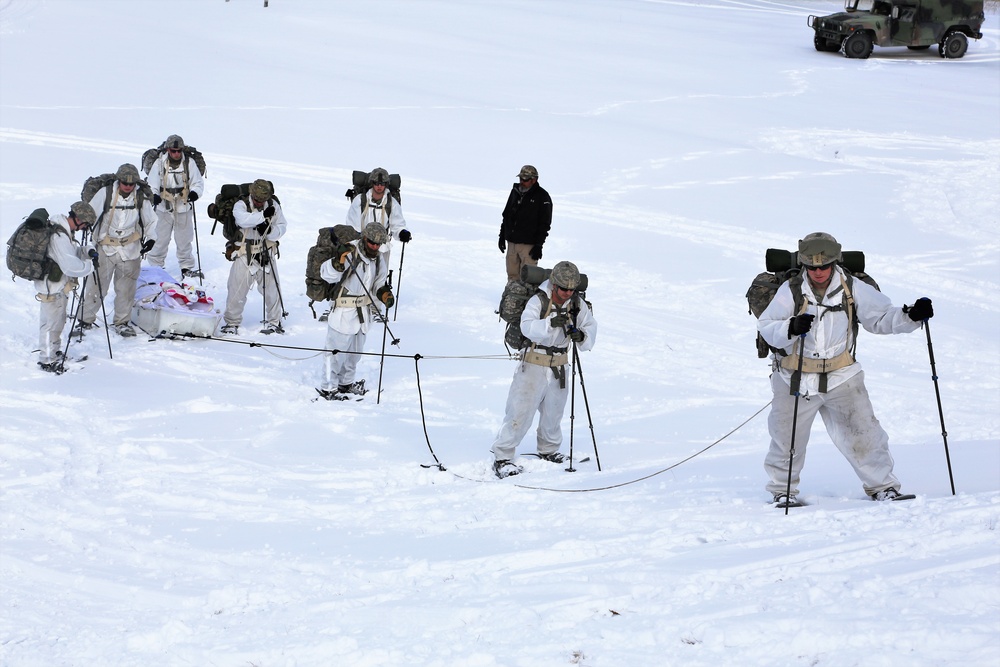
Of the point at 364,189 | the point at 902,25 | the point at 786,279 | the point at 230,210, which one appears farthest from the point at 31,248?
the point at 902,25

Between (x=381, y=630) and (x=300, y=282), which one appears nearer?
(x=381, y=630)

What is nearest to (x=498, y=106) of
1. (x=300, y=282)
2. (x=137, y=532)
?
(x=300, y=282)

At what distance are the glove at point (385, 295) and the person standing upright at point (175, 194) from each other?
160 inches

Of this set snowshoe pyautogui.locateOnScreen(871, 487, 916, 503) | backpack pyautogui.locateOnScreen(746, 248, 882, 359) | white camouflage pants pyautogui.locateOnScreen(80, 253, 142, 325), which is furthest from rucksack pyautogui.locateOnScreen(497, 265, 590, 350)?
white camouflage pants pyautogui.locateOnScreen(80, 253, 142, 325)

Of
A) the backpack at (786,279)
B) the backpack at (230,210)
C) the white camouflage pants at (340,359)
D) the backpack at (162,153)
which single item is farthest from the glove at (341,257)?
the backpack at (786,279)

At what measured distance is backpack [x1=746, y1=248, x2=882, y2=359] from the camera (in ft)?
24.3

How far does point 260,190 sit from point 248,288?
120 centimetres

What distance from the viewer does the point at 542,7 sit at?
32.5m

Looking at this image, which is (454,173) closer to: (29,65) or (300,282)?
(300,282)

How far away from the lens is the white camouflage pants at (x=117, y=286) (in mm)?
12062

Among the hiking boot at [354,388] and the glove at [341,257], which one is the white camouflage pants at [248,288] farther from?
the glove at [341,257]

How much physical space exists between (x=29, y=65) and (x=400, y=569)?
20847mm

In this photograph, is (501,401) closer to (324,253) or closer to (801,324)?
(324,253)

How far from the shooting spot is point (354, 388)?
1098cm
